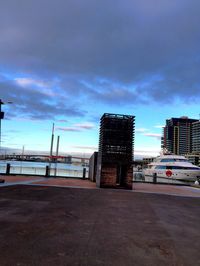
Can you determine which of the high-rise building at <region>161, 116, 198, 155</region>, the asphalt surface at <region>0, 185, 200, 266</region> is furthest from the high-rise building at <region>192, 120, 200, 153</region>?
the asphalt surface at <region>0, 185, 200, 266</region>

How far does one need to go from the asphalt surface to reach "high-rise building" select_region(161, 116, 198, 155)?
145159 mm

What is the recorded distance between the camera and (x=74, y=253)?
5109 millimetres

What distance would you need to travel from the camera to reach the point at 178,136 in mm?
153250

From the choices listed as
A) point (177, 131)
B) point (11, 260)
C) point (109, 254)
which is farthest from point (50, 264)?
point (177, 131)

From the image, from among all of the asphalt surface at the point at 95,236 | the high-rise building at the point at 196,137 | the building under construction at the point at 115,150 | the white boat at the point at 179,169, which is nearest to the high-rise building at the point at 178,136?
the high-rise building at the point at 196,137

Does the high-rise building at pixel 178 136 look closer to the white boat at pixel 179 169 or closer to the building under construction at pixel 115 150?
the white boat at pixel 179 169

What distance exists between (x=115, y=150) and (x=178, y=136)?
14011 centimetres

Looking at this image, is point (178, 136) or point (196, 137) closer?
point (196, 137)

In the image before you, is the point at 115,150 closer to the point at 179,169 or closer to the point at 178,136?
the point at 179,169

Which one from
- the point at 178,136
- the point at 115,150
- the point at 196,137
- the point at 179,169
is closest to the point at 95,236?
the point at 115,150

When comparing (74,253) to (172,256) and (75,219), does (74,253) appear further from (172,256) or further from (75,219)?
(75,219)

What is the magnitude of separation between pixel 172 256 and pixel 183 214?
5073 millimetres

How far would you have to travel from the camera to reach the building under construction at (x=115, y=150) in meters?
19.5

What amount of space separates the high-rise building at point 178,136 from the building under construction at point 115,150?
440ft
